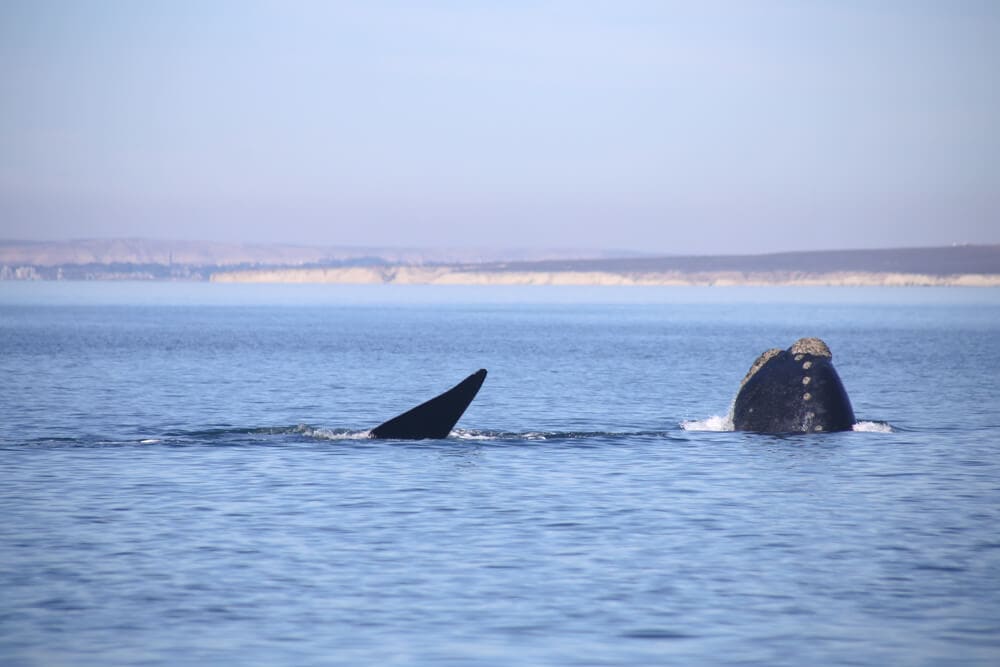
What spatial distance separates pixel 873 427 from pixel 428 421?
9.94 m

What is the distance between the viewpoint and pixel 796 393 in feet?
81.6

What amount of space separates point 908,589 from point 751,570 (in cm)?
174

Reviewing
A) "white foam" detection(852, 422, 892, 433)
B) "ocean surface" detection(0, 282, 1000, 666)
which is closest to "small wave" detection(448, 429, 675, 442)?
"ocean surface" detection(0, 282, 1000, 666)

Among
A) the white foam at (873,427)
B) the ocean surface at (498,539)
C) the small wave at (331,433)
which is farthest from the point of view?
the white foam at (873,427)

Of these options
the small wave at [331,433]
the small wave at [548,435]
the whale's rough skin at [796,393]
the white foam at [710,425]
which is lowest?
the small wave at [331,433]

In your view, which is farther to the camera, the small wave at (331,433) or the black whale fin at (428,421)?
the small wave at (331,433)

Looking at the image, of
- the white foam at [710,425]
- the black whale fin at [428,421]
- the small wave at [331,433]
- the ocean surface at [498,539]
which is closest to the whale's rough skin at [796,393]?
the ocean surface at [498,539]

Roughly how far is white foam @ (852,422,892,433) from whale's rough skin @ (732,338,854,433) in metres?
2.60

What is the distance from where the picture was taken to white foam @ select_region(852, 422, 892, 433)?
2897 cm

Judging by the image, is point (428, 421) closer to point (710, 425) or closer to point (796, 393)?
point (710, 425)

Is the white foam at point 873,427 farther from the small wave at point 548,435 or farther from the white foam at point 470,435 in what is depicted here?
the white foam at point 470,435

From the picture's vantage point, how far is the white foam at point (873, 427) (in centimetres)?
2897

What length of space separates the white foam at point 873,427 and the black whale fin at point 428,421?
27.2 feet

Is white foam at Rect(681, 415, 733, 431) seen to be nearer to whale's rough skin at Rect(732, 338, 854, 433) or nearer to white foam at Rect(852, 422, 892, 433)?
whale's rough skin at Rect(732, 338, 854, 433)
